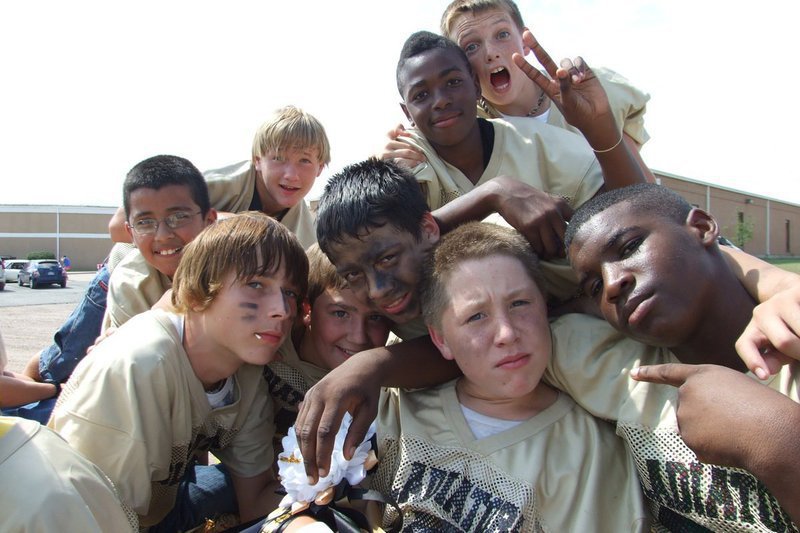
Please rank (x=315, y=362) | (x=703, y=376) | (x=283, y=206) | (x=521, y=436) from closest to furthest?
(x=703, y=376)
(x=521, y=436)
(x=315, y=362)
(x=283, y=206)

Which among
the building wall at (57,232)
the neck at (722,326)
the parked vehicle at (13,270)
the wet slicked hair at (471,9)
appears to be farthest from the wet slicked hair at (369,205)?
the building wall at (57,232)

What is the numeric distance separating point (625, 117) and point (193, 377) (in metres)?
2.41

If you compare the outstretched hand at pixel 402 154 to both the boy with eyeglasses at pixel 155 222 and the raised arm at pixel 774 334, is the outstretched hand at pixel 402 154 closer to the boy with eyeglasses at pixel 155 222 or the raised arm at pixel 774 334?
the boy with eyeglasses at pixel 155 222

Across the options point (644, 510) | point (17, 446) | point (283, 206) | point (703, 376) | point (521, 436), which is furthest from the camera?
point (283, 206)

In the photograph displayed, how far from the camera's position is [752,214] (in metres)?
42.2

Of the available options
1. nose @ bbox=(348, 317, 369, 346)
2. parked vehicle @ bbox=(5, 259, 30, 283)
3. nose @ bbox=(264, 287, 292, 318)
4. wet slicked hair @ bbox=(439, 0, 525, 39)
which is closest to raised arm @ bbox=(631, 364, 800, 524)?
nose @ bbox=(348, 317, 369, 346)

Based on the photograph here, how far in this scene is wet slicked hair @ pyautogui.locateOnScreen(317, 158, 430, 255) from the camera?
87.1 inches

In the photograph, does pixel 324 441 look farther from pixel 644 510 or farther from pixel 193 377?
pixel 644 510

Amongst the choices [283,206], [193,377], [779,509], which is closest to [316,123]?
[283,206]

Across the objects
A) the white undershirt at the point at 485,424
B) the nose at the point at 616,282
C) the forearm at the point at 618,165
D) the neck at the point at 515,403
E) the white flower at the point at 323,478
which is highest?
the forearm at the point at 618,165

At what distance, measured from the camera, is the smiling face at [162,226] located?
286 cm

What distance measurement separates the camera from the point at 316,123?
12.1 feet

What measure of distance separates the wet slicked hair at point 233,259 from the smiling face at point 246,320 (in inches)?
1.4

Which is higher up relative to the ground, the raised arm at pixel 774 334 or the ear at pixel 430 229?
the ear at pixel 430 229
